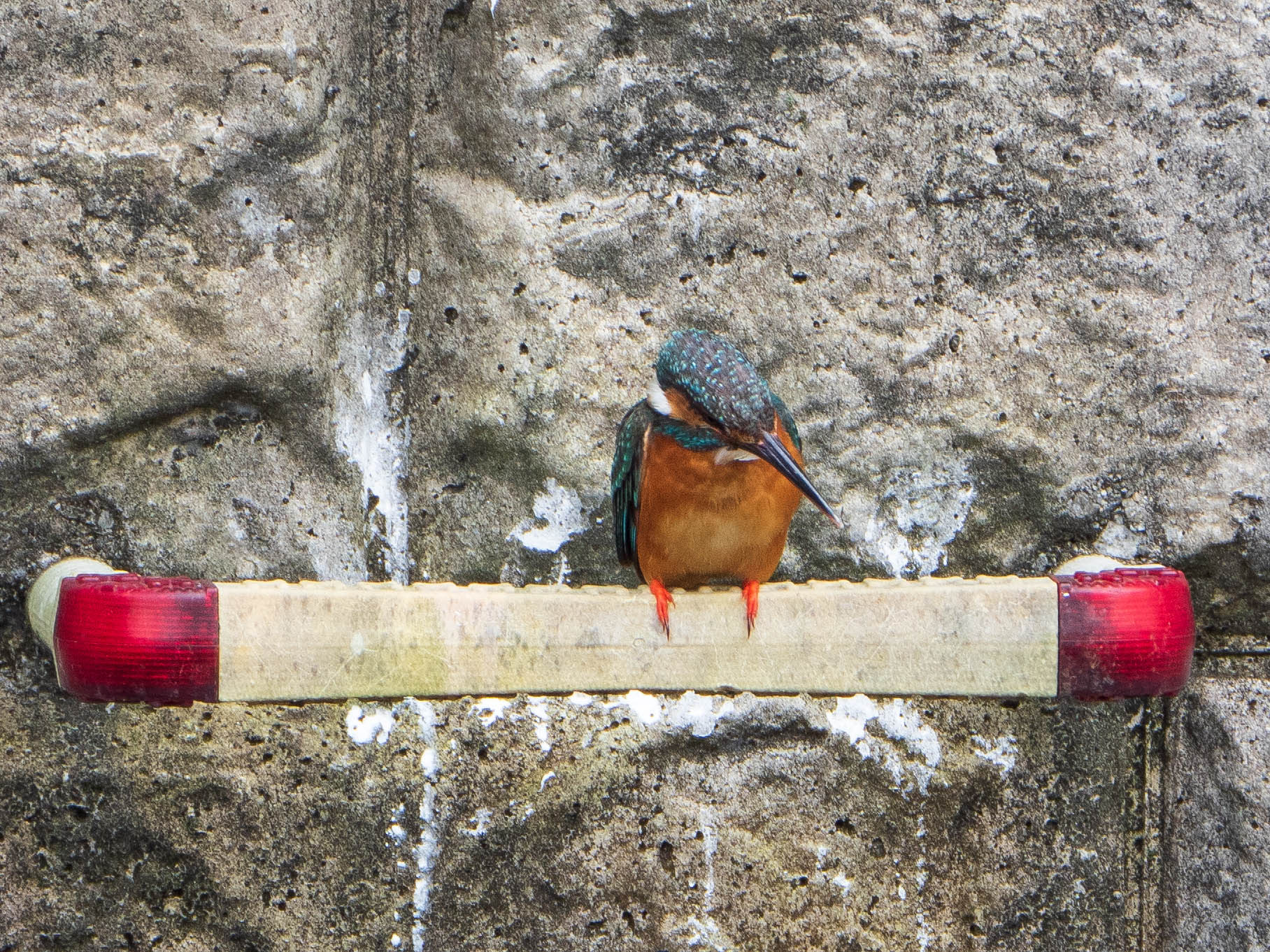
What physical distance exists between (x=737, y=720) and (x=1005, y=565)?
1.95 feet

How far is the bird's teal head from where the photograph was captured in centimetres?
189

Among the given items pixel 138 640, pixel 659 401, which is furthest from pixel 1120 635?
pixel 138 640

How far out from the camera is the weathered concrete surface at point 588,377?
2.01 m

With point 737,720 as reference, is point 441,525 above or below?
above

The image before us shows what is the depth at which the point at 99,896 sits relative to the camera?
196cm

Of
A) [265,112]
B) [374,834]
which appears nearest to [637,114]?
[265,112]

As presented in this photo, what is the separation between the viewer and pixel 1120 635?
5.72 ft

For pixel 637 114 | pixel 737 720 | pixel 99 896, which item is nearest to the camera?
pixel 99 896

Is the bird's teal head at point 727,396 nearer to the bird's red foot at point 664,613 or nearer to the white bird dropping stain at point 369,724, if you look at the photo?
the bird's red foot at point 664,613

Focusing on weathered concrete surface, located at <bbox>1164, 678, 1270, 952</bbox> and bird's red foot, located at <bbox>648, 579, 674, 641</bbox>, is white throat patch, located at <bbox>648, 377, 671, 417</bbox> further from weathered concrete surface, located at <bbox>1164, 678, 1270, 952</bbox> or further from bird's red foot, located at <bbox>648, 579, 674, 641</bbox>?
weathered concrete surface, located at <bbox>1164, 678, 1270, 952</bbox>

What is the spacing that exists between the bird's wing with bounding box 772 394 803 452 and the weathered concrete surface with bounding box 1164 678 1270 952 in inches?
32.9

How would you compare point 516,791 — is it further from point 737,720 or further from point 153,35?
point 153,35

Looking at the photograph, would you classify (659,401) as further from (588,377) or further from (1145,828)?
(1145,828)

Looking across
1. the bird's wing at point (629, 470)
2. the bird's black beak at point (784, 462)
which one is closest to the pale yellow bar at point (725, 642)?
the bird's black beak at point (784, 462)
